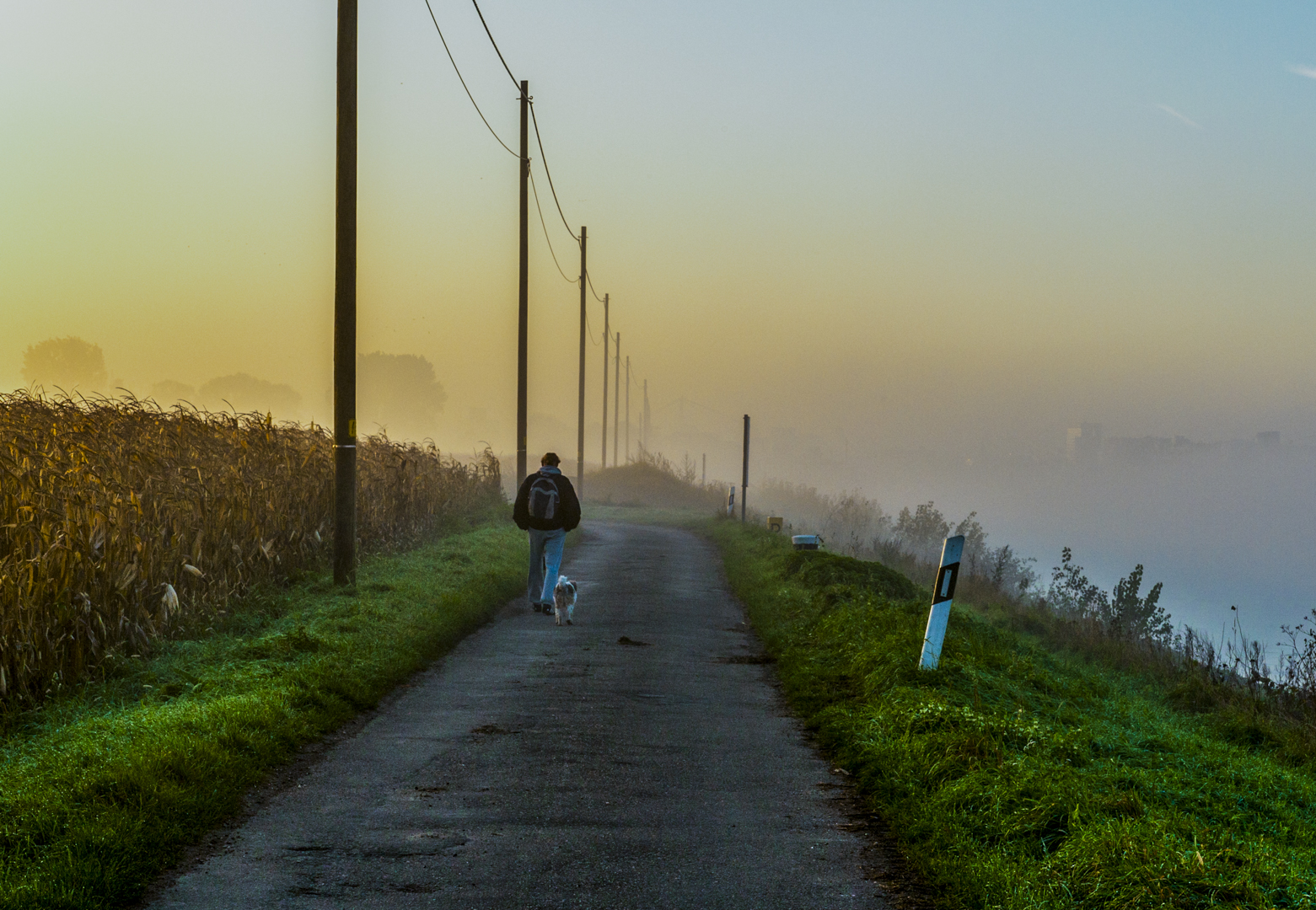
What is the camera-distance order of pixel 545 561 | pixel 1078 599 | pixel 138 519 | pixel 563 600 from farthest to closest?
pixel 1078 599 < pixel 545 561 < pixel 563 600 < pixel 138 519

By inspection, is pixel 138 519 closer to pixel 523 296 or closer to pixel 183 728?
pixel 183 728

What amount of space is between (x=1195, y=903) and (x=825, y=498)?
82372 mm

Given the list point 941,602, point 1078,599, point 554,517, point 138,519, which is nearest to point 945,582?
point 941,602

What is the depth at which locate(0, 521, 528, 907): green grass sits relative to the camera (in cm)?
520

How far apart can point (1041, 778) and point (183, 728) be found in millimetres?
5413

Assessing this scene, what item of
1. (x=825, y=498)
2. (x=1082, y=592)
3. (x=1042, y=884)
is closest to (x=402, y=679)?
(x=1042, y=884)

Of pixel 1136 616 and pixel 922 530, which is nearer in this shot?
pixel 1136 616

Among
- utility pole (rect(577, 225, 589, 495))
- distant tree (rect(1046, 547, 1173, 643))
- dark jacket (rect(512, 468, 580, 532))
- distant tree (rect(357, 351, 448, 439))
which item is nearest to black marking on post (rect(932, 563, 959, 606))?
dark jacket (rect(512, 468, 580, 532))

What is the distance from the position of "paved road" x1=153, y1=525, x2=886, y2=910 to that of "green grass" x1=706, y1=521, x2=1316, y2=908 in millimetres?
471

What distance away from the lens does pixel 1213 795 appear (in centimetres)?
701

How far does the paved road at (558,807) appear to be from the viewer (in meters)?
5.05

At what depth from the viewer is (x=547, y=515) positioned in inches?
567

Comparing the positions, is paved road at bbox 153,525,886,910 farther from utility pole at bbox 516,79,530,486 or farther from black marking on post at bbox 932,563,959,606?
utility pole at bbox 516,79,530,486

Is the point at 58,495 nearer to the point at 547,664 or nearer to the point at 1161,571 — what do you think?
the point at 547,664
